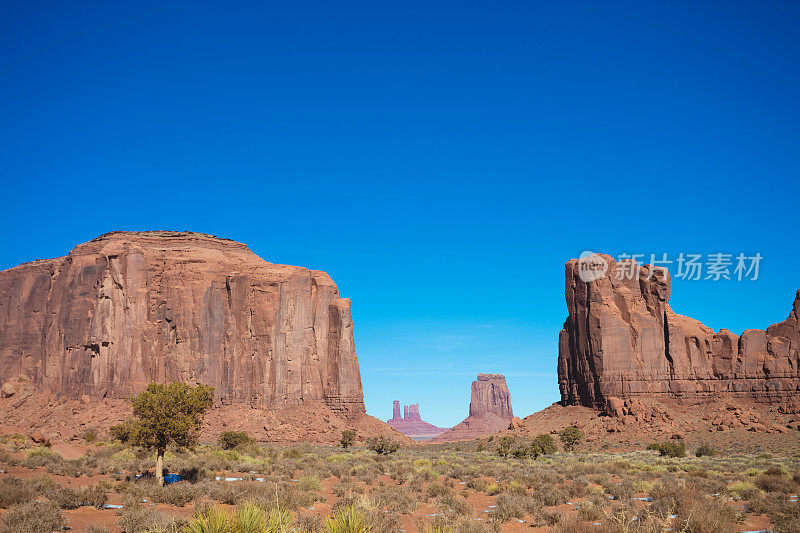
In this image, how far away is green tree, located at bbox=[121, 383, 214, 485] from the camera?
21.6 meters

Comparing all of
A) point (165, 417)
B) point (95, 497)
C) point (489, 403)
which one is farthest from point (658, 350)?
Result: point (489, 403)

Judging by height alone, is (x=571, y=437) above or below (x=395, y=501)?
below

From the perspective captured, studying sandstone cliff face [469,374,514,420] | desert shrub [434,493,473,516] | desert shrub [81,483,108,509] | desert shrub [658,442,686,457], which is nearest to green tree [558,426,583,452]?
desert shrub [658,442,686,457]

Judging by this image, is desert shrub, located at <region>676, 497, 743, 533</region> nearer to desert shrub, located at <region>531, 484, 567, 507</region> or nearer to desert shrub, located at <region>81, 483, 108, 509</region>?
desert shrub, located at <region>531, 484, 567, 507</region>

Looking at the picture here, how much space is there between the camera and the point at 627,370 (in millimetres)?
69312

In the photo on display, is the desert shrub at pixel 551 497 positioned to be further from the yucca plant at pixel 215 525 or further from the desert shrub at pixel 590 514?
the yucca plant at pixel 215 525

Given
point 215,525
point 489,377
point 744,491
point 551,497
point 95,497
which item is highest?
point 489,377

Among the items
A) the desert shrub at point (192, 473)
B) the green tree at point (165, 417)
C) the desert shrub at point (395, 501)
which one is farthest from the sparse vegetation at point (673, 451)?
the green tree at point (165, 417)

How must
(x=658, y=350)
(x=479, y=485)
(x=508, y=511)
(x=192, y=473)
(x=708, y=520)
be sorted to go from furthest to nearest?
(x=658, y=350) < (x=192, y=473) < (x=479, y=485) < (x=508, y=511) < (x=708, y=520)

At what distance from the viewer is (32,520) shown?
38.2 ft

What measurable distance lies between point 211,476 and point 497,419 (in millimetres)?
166056

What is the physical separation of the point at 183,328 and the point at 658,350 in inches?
2413

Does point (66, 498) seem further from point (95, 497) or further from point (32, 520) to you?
point (32, 520)

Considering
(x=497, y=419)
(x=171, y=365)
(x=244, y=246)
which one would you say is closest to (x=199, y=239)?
(x=244, y=246)
